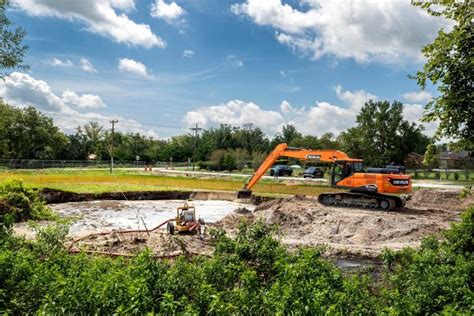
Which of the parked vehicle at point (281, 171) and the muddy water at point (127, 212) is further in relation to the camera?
the parked vehicle at point (281, 171)

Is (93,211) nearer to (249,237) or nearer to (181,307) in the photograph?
(249,237)

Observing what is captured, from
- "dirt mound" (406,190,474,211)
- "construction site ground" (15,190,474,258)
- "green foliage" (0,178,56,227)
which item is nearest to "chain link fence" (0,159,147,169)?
"construction site ground" (15,190,474,258)

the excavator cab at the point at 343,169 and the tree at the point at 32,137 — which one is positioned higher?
the tree at the point at 32,137

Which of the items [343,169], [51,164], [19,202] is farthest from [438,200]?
[51,164]

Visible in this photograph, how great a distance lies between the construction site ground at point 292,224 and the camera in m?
14.0

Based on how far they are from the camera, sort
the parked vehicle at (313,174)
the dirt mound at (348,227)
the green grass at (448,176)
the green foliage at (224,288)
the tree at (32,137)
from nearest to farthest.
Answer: the green foliage at (224,288), the dirt mound at (348,227), the green grass at (448,176), the parked vehicle at (313,174), the tree at (32,137)

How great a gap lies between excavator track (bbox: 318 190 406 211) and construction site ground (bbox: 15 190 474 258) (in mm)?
755

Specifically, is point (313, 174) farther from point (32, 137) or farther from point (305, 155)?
point (32, 137)

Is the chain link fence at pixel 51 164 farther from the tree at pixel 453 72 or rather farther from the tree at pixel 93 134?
the tree at pixel 453 72

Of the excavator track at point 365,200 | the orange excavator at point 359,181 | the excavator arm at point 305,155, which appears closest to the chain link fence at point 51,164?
the excavator arm at point 305,155

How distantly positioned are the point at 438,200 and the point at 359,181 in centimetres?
847

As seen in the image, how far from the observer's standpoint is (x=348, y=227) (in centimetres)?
1852

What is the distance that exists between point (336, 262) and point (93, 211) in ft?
54.8

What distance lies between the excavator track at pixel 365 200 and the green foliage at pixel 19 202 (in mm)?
15007
